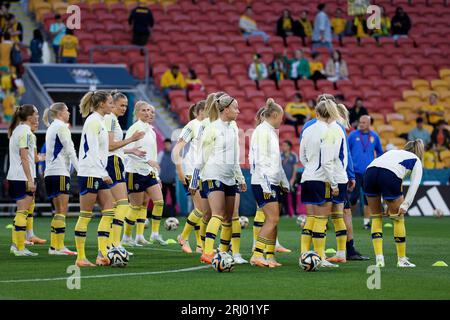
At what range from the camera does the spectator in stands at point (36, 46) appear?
29.0m

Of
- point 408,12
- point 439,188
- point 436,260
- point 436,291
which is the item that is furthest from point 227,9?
point 436,291

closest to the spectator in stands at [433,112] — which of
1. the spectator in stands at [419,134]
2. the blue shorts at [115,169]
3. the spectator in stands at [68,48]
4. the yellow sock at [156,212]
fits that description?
the spectator in stands at [419,134]

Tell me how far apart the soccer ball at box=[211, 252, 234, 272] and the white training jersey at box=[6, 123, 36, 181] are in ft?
13.2

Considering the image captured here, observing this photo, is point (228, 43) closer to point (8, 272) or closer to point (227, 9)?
point (227, 9)

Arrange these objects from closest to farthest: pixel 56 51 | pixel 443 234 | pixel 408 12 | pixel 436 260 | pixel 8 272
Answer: pixel 8 272, pixel 436 260, pixel 443 234, pixel 56 51, pixel 408 12

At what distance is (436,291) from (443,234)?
1007 centimetres

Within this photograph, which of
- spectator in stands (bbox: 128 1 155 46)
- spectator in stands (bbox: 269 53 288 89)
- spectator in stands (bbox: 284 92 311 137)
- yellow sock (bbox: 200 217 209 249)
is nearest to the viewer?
yellow sock (bbox: 200 217 209 249)

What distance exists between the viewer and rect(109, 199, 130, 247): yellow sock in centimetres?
1452

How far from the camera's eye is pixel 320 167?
44.5 feet

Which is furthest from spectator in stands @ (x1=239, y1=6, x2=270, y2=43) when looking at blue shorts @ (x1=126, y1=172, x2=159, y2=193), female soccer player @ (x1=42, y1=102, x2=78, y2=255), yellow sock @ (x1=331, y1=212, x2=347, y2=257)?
yellow sock @ (x1=331, y1=212, x2=347, y2=257)

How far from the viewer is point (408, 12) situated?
3684 cm

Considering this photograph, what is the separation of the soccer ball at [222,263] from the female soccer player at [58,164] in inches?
133

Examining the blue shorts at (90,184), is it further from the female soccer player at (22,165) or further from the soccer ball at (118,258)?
the female soccer player at (22,165)

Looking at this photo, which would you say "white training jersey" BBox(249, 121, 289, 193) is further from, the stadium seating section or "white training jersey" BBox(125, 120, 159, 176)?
the stadium seating section
